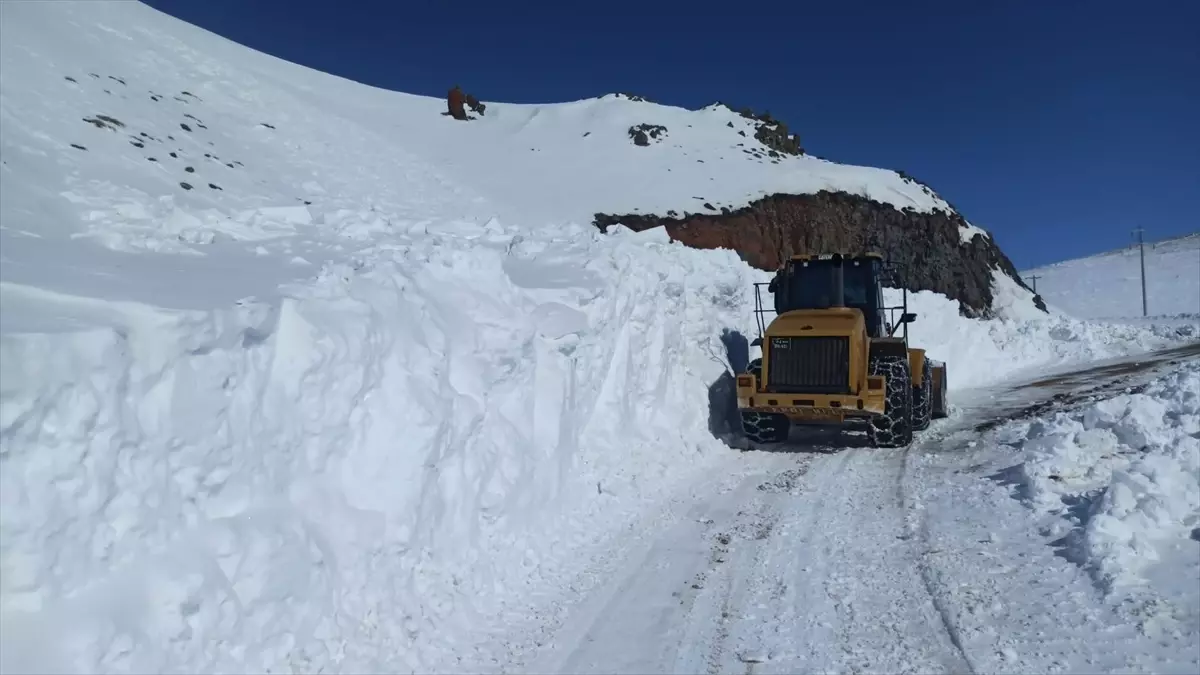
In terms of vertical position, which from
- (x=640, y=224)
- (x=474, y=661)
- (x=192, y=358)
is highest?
(x=640, y=224)

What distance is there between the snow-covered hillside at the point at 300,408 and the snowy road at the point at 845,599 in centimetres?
66

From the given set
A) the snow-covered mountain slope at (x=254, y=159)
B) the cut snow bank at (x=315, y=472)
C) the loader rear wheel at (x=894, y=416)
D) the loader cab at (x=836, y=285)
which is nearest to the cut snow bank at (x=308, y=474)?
the cut snow bank at (x=315, y=472)

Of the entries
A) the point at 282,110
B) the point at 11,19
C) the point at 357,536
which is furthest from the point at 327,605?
the point at 282,110

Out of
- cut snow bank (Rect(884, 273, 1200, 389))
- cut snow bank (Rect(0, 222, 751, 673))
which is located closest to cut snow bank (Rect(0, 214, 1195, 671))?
cut snow bank (Rect(0, 222, 751, 673))

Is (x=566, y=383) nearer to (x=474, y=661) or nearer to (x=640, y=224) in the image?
(x=474, y=661)

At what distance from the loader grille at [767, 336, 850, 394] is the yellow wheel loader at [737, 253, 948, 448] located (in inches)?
0.5

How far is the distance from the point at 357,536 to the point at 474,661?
47.4 inches

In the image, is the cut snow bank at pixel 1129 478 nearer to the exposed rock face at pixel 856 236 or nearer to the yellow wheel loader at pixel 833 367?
the yellow wheel loader at pixel 833 367

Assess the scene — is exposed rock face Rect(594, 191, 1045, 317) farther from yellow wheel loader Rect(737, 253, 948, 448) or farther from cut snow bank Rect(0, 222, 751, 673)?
cut snow bank Rect(0, 222, 751, 673)

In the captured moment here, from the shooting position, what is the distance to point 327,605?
481 cm

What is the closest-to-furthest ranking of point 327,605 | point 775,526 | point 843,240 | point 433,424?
1. point 327,605
2. point 433,424
3. point 775,526
4. point 843,240

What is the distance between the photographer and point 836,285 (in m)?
12.0

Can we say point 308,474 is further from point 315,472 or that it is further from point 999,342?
point 999,342

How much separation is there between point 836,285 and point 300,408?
28.9 ft
